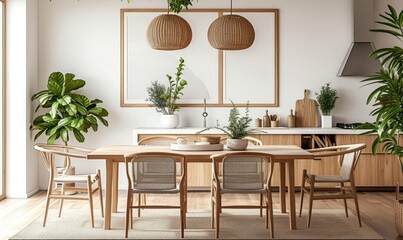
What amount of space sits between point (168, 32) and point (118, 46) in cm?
296

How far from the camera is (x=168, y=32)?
6.31 m

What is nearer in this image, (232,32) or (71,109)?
(232,32)

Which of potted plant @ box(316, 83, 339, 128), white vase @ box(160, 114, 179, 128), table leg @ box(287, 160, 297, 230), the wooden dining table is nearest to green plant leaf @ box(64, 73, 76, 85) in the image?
white vase @ box(160, 114, 179, 128)

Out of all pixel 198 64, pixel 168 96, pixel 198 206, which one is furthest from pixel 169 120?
pixel 198 206

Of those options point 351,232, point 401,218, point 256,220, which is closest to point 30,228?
point 256,220

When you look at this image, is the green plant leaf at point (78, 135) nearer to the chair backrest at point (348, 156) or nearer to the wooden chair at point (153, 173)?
the wooden chair at point (153, 173)

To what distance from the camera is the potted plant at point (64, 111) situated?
8.31 m

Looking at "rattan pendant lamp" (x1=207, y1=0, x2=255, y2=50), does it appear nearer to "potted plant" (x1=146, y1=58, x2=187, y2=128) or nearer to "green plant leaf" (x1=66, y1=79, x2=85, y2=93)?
"potted plant" (x1=146, y1=58, x2=187, y2=128)

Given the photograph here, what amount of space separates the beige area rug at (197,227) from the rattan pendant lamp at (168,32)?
1.80m

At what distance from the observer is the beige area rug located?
5.86 m

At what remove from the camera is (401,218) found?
19.2 ft

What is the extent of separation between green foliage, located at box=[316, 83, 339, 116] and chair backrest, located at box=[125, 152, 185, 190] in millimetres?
3741

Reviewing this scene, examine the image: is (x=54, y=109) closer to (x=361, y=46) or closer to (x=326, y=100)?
(x=326, y=100)

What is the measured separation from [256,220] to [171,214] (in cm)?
94
